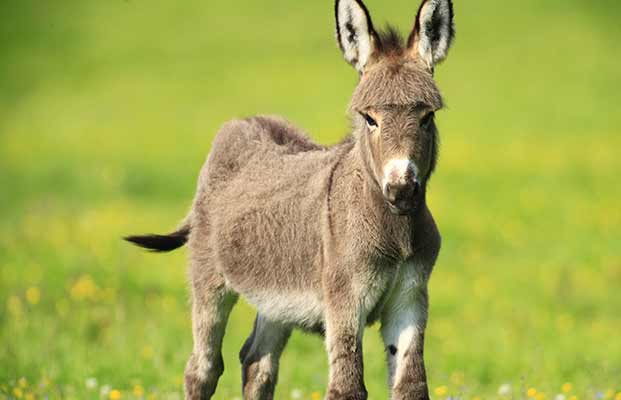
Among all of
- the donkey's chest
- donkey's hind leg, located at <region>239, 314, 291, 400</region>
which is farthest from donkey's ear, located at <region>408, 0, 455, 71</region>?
donkey's hind leg, located at <region>239, 314, 291, 400</region>

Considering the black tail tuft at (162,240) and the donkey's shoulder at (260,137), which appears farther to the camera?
the black tail tuft at (162,240)

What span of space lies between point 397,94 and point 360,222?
0.78 m

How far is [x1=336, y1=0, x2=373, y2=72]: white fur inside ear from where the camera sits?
5406mm

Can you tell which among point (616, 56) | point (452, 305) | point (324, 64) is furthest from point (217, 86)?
point (452, 305)

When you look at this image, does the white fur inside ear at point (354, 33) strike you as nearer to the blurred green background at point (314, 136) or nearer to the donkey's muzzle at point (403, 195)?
the donkey's muzzle at point (403, 195)

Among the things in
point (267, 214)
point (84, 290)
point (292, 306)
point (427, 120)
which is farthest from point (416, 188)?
point (84, 290)

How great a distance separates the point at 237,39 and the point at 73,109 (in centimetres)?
1055

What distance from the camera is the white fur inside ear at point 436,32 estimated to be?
5387 millimetres

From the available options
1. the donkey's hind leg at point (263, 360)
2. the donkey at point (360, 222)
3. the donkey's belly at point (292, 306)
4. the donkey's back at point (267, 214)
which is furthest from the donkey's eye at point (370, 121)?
the donkey's hind leg at point (263, 360)

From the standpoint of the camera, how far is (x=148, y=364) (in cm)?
902

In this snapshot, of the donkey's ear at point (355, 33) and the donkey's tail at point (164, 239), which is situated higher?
the donkey's ear at point (355, 33)

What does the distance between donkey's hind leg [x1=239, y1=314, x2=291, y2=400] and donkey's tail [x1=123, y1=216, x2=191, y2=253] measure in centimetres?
97

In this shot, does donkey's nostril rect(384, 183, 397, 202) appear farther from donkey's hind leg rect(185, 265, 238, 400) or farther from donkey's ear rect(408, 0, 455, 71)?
donkey's hind leg rect(185, 265, 238, 400)

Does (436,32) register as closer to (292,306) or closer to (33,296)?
(292,306)
